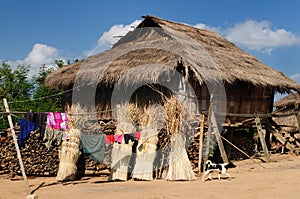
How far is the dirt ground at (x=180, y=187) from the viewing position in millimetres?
7086

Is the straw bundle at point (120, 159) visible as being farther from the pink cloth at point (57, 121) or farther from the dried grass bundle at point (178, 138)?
the pink cloth at point (57, 121)

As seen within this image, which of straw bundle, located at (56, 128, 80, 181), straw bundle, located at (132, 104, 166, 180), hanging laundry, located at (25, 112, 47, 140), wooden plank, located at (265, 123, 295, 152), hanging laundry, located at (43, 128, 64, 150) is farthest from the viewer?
wooden plank, located at (265, 123, 295, 152)

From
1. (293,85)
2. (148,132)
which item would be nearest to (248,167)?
(148,132)

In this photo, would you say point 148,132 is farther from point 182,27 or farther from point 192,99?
point 182,27

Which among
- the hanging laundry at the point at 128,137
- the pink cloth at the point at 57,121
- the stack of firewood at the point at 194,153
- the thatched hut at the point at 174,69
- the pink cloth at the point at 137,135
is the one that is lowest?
the stack of firewood at the point at 194,153

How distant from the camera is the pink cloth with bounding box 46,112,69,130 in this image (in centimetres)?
1014

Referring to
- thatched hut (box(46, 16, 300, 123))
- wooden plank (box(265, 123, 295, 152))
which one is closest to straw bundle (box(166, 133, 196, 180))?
thatched hut (box(46, 16, 300, 123))

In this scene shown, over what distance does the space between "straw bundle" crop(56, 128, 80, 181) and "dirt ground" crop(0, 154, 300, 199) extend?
0.34 meters

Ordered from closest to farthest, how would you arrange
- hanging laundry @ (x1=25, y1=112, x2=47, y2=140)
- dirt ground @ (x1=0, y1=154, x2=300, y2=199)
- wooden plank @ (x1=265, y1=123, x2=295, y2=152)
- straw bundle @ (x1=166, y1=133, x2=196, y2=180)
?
dirt ground @ (x1=0, y1=154, x2=300, y2=199) → straw bundle @ (x1=166, y1=133, x2=196, y2=180) → hanging laundry @ (x1=25, y1=112, x2=47, y2=140) → wooden plank @ (x1=265, y1=123, x2=295, y2=152)

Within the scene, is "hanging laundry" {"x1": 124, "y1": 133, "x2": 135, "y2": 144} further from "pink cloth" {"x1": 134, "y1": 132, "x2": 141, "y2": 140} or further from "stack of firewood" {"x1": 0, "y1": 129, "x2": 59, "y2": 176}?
"stack of firewood" {"x1": 0, "y1": 129, "x2": 59, "y2": 176}

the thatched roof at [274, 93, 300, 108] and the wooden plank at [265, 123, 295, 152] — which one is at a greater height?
the thatched roof at [274, 93, 300, 108]

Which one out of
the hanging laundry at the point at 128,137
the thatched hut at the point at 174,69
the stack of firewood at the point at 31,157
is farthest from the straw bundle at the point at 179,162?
the stack of firewood at the point at 31,157

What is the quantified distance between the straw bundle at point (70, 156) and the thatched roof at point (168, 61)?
6.51 ft

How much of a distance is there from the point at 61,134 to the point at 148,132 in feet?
8.36
